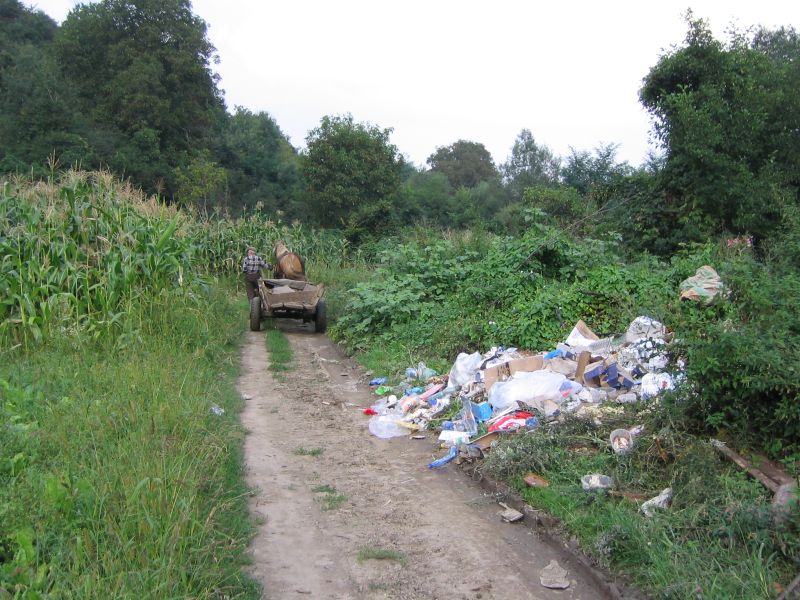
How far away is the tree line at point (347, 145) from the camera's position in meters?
16.7

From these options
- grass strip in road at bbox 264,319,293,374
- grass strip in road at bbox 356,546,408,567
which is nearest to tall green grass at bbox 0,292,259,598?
grass strip in road at bbox 356,546,408,567

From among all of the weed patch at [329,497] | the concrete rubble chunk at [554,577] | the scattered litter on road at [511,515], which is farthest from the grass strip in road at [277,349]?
the concrete rubble chunk at [554,577]

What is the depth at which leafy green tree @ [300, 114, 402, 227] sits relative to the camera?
33844 millimetres

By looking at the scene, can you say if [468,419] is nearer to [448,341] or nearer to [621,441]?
[621,441]

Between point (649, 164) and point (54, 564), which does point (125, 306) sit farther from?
point (649, 164)

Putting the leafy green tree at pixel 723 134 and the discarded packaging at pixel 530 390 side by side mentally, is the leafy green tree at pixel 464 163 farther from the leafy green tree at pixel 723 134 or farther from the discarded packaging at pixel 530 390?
the discarded packaging at pixel 530 390

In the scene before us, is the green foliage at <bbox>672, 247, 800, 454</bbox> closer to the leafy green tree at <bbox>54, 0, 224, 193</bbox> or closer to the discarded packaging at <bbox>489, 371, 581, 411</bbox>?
the discarded packaging at <bbox>489, 371, 581, 411</bbox>

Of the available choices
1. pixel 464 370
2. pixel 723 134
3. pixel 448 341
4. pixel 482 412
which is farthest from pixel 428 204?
pixel 482 412

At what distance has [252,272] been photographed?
582 inches

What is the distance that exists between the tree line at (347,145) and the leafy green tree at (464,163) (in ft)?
30.8

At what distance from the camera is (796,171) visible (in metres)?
18.0

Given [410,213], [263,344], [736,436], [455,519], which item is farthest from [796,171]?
[410,213]

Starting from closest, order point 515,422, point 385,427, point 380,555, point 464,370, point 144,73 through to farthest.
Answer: point 380,555, point 515,422, point 385,427, point 464,370, point 144,73

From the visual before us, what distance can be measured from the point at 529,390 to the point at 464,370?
1374 millimetres
